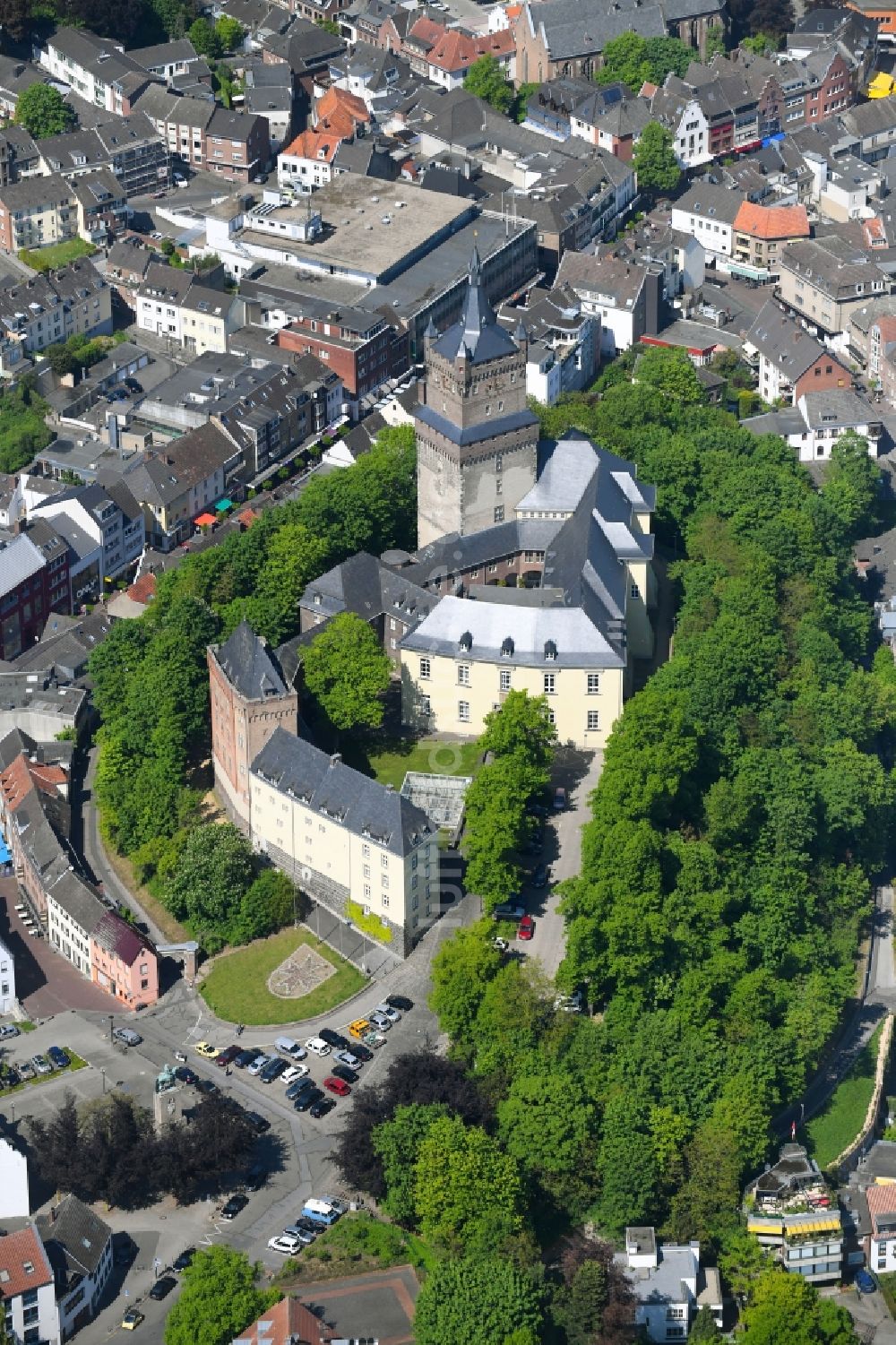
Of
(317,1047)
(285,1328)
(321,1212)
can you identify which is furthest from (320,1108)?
(285,1328)

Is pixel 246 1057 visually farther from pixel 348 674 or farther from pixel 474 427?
pixel 474 427

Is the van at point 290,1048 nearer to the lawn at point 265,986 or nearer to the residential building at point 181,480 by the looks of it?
the lawn at point 265,986

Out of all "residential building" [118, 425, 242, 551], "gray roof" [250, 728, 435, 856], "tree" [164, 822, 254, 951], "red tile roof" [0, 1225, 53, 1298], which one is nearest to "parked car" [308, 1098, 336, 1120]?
"gray roof" [250, 728, 435, 856]

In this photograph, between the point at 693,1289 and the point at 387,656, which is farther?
the point at 387,656

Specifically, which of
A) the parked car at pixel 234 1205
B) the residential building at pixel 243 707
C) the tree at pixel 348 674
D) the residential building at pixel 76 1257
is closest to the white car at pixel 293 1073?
the parked car at pixel 234 1205

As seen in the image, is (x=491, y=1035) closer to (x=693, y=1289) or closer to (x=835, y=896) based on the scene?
(x=693, y=1289)

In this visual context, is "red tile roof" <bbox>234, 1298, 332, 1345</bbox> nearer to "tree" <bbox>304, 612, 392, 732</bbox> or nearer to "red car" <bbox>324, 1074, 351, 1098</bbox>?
"red car" <bbox>324, 1074, 351, 1098</bbox>

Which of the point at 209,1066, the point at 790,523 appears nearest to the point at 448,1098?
the point at 209,1066
